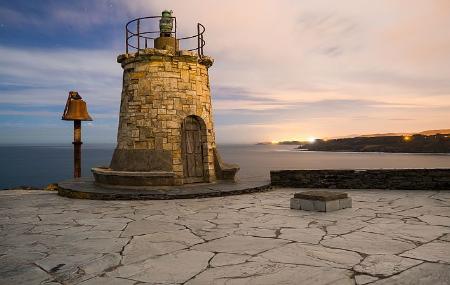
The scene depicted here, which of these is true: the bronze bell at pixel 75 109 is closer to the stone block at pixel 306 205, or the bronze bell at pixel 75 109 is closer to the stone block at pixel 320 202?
the stone block at pixel 320 202

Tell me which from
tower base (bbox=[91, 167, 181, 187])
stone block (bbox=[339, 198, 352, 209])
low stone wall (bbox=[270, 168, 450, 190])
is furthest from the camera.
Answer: tower base (bbox=[91, 167, 181, 187])

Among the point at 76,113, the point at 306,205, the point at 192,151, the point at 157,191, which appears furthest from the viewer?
the point at 76,113

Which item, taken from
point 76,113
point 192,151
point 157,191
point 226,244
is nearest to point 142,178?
point 157,191

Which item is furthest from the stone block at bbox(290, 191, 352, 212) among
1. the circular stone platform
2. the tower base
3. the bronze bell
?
the bronze bell

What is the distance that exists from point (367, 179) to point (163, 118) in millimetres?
6881

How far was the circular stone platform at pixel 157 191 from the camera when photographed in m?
10.0

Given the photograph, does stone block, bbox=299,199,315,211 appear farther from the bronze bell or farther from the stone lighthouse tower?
the bronze bell

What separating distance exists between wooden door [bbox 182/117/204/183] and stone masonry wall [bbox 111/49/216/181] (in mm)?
261

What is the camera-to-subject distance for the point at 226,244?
5441 millimetres

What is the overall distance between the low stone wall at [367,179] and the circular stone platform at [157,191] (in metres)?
0.91

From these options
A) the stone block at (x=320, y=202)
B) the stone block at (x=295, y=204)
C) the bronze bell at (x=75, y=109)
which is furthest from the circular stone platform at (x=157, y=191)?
the bronze bell at (x=75, y=109)

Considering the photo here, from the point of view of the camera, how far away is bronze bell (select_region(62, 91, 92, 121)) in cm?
1434

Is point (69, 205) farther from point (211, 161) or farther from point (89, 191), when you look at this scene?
point (211, 161)

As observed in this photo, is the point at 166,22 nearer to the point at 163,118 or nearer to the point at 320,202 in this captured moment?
the point at 163,118
